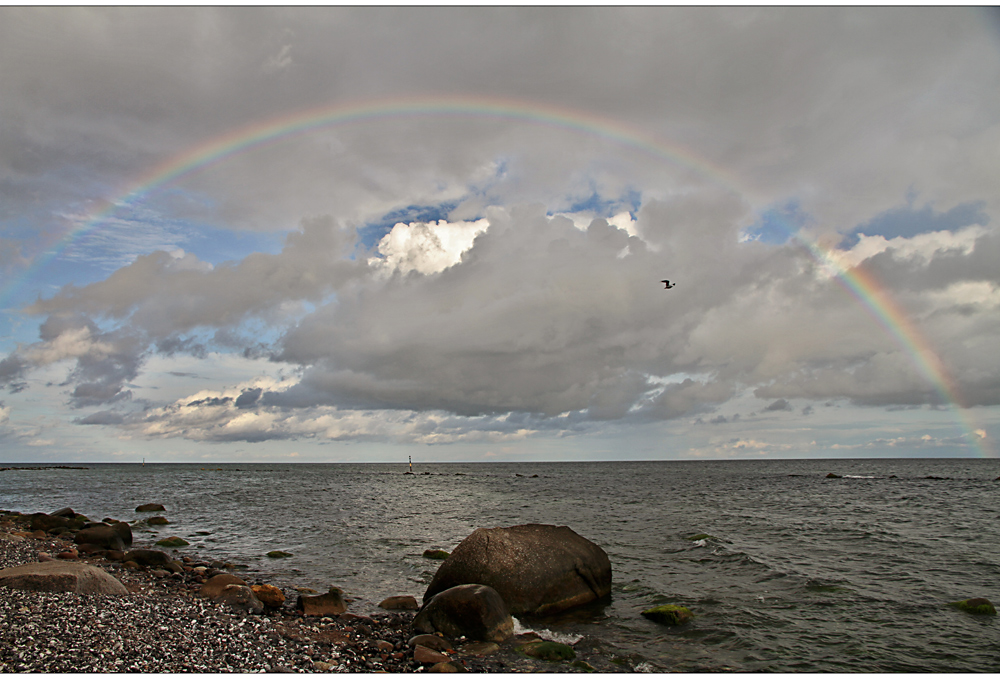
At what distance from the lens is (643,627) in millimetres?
14789

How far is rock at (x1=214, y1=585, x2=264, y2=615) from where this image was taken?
47.6ft

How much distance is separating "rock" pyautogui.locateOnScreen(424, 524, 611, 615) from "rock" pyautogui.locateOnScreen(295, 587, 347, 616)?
265 cm

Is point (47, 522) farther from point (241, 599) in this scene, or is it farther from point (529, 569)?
point (529, 569)

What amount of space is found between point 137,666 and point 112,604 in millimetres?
3768

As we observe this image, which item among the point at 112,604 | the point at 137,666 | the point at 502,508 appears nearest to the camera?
the point at 137,666

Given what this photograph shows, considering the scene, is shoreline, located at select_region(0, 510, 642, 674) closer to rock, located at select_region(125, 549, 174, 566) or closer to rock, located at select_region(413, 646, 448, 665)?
rock, located at select_region(413, 646, 448, 665)

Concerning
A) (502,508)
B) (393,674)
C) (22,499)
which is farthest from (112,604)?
(22,499)

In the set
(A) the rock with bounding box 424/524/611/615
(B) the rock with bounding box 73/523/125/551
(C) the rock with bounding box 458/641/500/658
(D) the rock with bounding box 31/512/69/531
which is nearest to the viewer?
(C) the rock with bounding box 458/641/500/658

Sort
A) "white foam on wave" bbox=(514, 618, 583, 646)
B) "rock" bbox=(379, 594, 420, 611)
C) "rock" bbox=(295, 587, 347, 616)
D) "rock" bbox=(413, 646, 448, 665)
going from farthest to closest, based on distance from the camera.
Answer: "rock" bbox=(379, 594, 420, 611)
"rock" bbox=(295, 587, 347, 616)
"white foam on wave" bbox=(514, 618, 583, 646)
"rock" bbox=(413, 646, 448, 665)

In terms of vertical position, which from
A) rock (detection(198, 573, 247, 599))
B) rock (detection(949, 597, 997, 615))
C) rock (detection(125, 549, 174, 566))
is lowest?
rock (detection(949, 597, 997, 615))

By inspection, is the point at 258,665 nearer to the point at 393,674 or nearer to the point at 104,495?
the point at 393,674

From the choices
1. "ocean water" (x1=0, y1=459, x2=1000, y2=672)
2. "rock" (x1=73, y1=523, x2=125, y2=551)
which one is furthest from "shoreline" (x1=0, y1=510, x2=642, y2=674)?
"rock" (x1=73, y1=523, x2=125, y2=551)

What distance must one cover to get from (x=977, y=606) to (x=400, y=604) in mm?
17694

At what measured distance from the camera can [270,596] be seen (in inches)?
603
